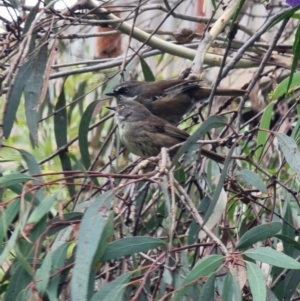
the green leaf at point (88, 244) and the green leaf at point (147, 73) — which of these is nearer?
the green leaf at point (88, 244)

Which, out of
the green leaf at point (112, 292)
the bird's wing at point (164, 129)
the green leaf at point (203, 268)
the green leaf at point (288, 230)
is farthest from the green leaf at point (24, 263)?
the bird's wing at point (164, 129)

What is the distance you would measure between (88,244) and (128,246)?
0.17m

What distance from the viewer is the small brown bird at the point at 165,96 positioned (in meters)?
3.33

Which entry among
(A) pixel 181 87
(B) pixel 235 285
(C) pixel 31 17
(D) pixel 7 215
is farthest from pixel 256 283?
(A) pixel 181 87

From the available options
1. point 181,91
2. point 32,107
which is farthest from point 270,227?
point 181,91

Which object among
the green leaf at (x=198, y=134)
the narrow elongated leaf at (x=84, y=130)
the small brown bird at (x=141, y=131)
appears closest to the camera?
the green leaf at (x=198, y=134)

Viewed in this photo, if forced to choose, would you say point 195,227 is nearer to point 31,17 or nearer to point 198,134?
point 198,134

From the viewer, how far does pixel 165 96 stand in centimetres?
346

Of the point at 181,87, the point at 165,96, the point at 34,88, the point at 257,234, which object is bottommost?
the point at 165,96

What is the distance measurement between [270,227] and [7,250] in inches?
23.9

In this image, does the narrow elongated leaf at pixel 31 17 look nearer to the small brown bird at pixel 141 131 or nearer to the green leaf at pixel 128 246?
the small brown bird at pixel 141 131

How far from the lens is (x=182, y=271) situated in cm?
188

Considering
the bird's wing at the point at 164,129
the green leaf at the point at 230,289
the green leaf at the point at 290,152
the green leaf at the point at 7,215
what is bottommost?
the bird's wing at the point at 164,129

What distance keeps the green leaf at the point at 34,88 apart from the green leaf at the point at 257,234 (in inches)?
27.4
